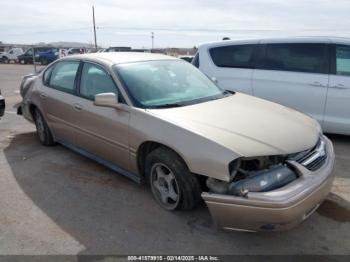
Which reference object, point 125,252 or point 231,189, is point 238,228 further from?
point 125,252

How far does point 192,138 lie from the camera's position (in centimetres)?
320

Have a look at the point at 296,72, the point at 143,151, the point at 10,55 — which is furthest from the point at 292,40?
the point at 10,55

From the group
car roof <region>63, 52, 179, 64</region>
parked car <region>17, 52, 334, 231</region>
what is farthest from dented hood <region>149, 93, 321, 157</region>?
car roof <region>63, 52, 179, 64</region>

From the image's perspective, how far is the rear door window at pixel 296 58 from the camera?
5828mm

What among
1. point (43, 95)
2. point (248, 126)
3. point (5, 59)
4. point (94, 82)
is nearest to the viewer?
point (248, 126)

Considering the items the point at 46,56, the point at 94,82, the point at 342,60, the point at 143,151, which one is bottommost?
the point at 46,56

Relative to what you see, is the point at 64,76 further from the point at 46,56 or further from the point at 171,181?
the point at 46,56

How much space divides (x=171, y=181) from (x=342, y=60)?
3703 millimetres

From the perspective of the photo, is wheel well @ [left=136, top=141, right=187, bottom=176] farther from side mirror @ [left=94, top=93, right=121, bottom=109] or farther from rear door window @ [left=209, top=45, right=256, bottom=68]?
rear door window @ [left=209, top=45, right=256, bottom=68]

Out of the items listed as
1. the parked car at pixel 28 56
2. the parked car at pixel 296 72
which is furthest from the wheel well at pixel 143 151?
the parked car at pixel 28 56

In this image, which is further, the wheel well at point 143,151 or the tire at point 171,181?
the wheel well at point 143,151

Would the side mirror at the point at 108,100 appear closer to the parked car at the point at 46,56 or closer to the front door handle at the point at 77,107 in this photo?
the front door handle at the point at 77,107

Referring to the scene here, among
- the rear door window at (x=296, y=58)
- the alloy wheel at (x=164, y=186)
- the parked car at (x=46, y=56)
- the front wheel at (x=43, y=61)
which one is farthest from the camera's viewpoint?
the front wheel at (x=43, y=61)

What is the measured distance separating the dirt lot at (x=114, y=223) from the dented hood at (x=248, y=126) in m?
0.81
